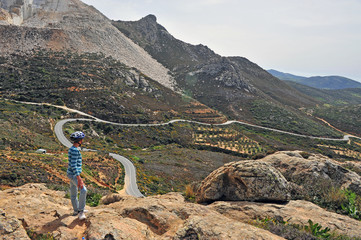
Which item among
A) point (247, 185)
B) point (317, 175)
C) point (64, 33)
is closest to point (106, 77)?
point (64, 33)

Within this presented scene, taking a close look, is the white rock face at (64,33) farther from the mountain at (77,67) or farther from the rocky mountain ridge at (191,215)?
the rocky mountain ridge at (191,215)

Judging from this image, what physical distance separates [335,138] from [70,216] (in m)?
115

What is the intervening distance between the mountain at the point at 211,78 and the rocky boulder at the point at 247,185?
101 m

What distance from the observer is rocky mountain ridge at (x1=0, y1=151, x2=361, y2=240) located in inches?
216

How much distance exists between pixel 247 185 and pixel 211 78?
5308 inches

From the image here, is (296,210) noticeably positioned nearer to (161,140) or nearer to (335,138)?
(161,140)

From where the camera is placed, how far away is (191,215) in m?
6.92

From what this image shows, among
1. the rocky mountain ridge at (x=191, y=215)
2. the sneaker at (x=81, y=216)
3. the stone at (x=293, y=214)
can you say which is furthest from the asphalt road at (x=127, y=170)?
the sneaker at (x=81, y=216)

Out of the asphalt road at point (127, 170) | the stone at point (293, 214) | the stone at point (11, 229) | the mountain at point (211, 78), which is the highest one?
the mountain at point (211, 78)

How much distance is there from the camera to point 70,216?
645cm

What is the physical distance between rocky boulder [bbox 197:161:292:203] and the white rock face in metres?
104

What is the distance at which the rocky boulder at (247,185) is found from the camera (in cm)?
879

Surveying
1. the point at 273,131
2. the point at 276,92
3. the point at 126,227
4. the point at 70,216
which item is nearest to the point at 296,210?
the point at 126,227

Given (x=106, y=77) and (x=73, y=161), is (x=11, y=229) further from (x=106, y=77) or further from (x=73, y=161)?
(x=106, y=77)
